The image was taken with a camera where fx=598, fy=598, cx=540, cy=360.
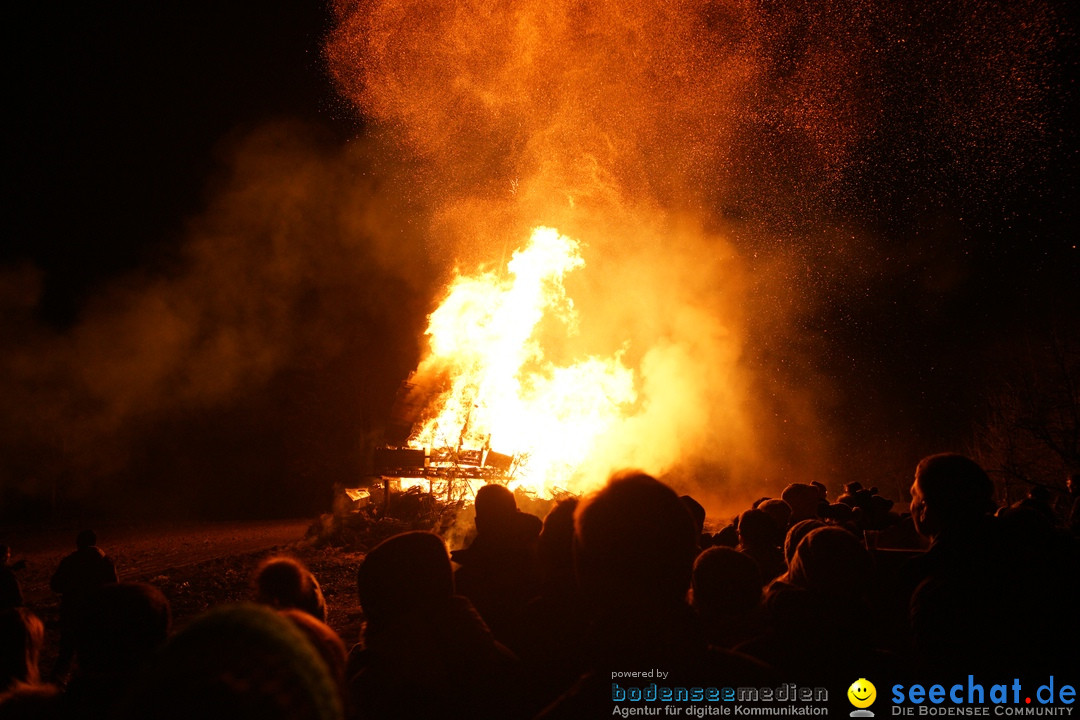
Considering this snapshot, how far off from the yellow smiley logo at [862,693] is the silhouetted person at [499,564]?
1.53 metres

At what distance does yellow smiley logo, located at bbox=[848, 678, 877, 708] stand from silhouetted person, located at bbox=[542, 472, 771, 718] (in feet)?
2.67

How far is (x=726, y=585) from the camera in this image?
8.13 ft

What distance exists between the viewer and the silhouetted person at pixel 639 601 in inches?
56.4

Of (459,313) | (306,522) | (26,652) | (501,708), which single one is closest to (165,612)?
(26,652)

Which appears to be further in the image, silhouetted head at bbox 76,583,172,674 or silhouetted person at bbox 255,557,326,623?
silhouetted person at bbox 255,557,326,623

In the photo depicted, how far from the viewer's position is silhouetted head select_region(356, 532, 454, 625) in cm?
218

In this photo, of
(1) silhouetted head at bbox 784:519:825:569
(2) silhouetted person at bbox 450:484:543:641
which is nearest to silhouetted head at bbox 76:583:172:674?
(2) silhouetted person at bbox 450:484:543:641

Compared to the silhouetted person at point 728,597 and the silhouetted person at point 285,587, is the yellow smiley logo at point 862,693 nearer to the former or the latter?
the silhouetted person at point 728,597

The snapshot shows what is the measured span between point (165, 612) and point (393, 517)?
40.4 feet

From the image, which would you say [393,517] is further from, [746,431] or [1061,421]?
[746,431]

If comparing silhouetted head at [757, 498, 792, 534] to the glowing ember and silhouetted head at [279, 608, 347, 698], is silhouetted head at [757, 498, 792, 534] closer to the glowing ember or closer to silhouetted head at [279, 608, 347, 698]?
silhouetted head at [279, 608, 347, 698]

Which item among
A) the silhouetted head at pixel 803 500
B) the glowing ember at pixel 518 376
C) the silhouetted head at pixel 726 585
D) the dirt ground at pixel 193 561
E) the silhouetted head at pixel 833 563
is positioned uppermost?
the glowing ember at pixel 518 376

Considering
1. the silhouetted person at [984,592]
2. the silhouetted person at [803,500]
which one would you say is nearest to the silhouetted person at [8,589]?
the silhouetted person at [984,592]

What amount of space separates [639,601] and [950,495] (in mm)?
1644
